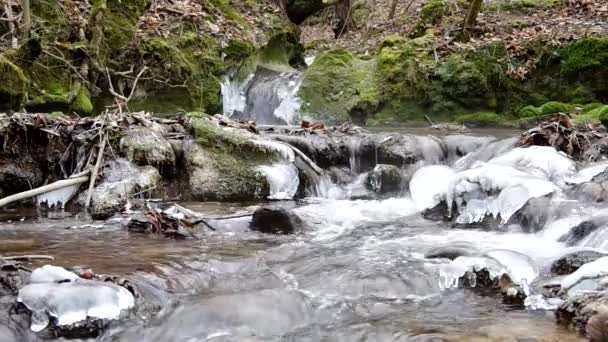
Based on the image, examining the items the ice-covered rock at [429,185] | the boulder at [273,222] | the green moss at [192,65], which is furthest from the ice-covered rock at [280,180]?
the green moss at [192,65]

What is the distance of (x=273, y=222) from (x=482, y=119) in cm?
641

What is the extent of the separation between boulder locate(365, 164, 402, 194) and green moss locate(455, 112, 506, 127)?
3984 mm

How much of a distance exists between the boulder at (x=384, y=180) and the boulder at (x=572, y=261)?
114 inches

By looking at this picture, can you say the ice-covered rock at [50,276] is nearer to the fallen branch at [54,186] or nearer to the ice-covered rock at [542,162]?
the fallen branch at [54,186]

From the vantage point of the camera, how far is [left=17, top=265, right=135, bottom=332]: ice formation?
308 centimetres

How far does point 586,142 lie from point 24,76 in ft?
23.5

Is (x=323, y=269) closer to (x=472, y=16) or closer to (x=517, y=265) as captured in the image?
(x=517, y=265)

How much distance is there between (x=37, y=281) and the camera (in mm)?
3314

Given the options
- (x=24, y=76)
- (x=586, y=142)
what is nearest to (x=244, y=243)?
(x=586, y=142)

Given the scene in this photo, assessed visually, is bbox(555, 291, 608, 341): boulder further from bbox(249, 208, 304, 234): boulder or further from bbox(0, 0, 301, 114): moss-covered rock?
bbox(0, 0, 301, 114): moss-covered rock

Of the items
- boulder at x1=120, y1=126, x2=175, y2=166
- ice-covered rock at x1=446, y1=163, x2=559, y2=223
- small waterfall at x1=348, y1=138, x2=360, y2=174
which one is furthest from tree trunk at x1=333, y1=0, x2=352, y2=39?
ice-covered rock at x1=446, y1=163, x2=559, y2=223

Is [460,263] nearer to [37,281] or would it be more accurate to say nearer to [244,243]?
[244,243]

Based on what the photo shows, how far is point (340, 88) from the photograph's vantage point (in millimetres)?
11914

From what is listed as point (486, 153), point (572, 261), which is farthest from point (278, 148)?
point (572, 261)
